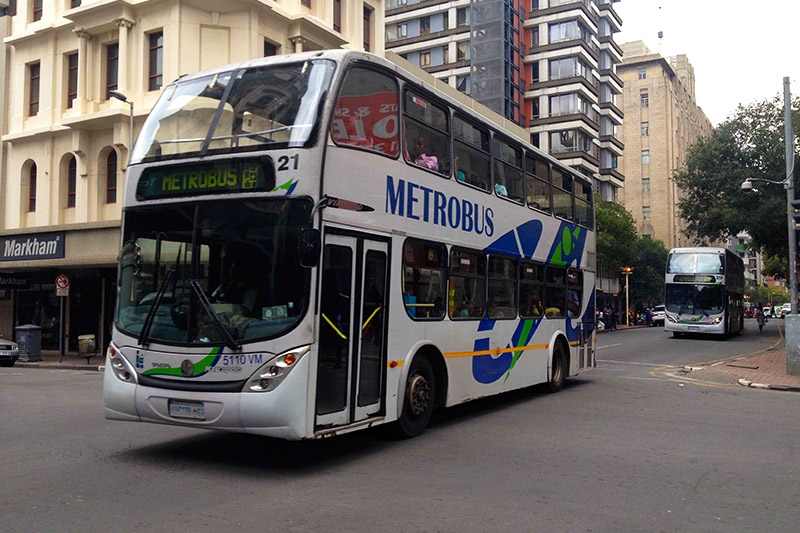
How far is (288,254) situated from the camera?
7.27m

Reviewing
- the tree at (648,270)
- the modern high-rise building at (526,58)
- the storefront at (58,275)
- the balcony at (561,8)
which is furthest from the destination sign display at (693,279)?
the balcony at (561,8)

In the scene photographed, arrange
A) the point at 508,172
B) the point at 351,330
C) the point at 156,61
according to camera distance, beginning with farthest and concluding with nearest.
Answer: the point at 156,61
the point at 508,172
the point at 351,330

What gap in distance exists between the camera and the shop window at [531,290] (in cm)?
1262

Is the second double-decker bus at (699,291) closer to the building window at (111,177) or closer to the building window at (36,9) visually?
the building window at (111,177)

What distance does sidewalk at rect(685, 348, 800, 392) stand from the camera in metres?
16.8

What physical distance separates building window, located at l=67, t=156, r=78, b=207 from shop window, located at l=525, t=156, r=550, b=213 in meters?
20.9

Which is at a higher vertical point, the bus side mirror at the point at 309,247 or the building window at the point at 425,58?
the building window at the point at 425,58

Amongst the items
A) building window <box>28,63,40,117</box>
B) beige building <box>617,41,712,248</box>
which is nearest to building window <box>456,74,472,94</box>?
beige building <box>617,41,712,248</box>

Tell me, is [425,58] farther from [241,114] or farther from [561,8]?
[241,114]

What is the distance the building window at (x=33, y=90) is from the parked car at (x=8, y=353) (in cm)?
1030

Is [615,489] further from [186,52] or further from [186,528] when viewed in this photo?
[186,52]

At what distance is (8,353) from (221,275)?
2010 cm

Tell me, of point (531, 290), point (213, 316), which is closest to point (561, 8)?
point (531, 290)

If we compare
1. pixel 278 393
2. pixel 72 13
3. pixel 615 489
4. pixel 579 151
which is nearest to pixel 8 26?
pixel 72 13
